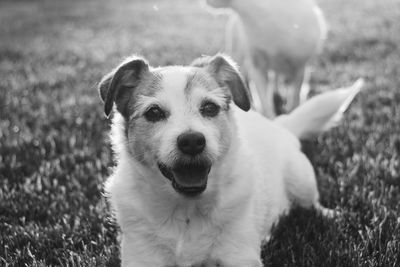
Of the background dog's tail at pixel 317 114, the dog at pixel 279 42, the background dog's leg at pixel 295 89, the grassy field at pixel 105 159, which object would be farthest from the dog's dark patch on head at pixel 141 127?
the background dog's leg at pixel 295 89

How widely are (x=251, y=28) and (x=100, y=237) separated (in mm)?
3748

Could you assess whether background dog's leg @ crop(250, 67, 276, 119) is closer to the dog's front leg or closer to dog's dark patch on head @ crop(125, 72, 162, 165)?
dog's dark patch on head @ crop(125, 72, 162, 165)

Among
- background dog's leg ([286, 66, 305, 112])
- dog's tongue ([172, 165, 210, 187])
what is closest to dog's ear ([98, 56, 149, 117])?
dog's tongue ([172, 165, 210, 187])

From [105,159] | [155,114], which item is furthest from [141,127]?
[105,159]

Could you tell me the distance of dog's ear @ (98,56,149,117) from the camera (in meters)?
3.11

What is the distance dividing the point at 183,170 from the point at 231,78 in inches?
28.0

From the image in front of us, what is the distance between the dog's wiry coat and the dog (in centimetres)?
307

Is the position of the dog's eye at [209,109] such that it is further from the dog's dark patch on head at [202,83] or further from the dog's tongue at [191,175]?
the dog's tongue at [191,175]

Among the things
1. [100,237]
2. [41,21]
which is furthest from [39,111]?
[41,21]

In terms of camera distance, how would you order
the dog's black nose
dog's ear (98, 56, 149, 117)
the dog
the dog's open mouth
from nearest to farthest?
1. the dog's black nose
2. the dog's open mouth
3. dog's ear (98, 56, 149, 117)
4. the dog

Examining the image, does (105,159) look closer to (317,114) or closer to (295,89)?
(317,114)

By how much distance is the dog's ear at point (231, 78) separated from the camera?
3.30 m

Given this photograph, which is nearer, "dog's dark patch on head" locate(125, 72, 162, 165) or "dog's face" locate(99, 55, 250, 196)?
"dog's face" locate(99, 55, 250, 196)

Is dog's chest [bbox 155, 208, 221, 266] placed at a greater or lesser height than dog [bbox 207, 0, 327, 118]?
greater
